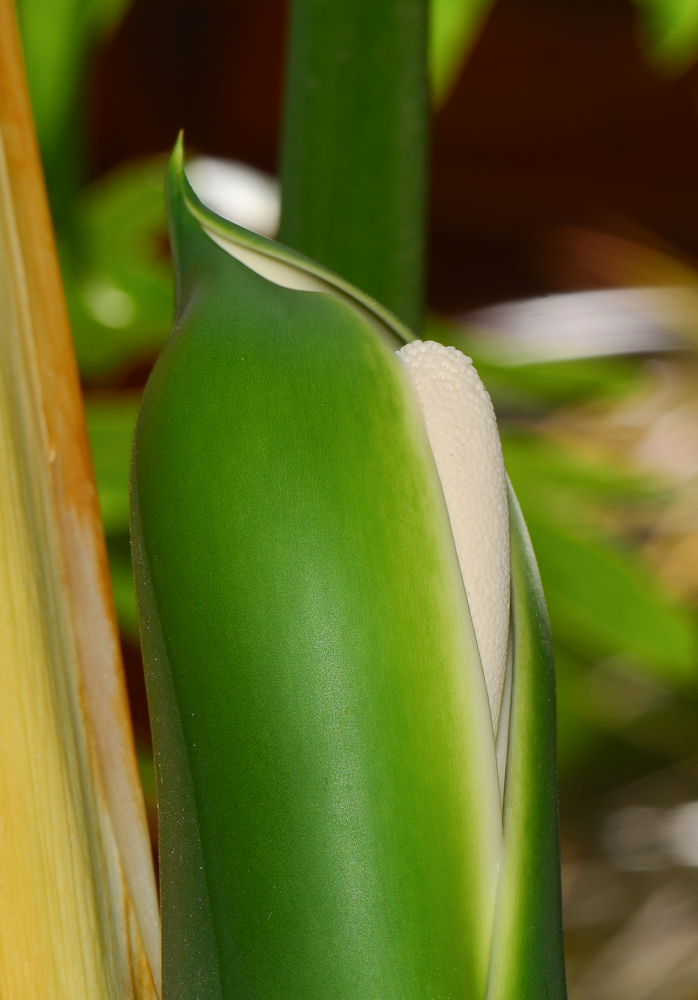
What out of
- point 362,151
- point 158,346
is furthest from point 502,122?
point 362,151

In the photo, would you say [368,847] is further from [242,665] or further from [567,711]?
[567,711]

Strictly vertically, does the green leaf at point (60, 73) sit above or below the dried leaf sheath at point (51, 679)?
above

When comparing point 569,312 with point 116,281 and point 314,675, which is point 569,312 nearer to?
point 116,281

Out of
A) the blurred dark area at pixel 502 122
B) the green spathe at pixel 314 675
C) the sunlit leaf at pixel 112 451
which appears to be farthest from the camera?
the blurred dark area at pixel 502 122

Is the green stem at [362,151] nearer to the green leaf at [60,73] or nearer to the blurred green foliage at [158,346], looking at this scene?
the blurred green foliage at [158,346]

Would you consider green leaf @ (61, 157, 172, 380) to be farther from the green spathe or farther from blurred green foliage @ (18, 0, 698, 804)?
the green spathe

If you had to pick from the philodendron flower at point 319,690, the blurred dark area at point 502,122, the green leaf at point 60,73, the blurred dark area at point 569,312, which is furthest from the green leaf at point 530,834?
the blurred dark area at point 502,122

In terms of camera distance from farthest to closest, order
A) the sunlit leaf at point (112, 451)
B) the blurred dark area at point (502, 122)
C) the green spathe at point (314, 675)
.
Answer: the blurred dark area at point (502, 122)
the sunlit leaf at point (112, 451)
the green spathe at point (314, 675)
